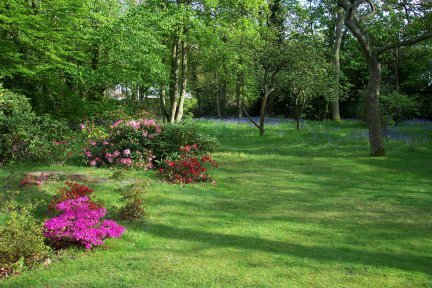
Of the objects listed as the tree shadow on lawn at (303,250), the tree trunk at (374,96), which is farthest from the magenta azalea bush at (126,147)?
the tree trunk at (374,96)

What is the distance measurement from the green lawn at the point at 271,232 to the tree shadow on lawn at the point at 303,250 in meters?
0.01

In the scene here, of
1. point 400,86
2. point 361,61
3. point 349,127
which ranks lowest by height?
point 349,127

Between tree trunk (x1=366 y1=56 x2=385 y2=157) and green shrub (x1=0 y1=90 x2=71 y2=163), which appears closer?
green shrub (x1=0 y1=90 x2=71 y2=163)

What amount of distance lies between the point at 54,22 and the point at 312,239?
11487 mm

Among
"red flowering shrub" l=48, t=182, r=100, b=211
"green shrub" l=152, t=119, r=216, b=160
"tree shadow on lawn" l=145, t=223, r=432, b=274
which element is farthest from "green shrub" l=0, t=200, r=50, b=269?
"green shrub" l=152, t=119, r=216, b=160

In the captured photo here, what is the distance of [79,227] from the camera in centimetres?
524

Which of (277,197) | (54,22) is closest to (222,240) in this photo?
(277,197)

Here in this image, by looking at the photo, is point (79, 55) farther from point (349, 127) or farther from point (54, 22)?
point (349, 127)

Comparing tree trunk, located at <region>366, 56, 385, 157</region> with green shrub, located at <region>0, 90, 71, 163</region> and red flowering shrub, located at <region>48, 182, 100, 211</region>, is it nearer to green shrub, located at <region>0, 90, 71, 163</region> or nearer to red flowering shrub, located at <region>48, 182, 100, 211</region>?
green shrub, located at <region>0, 90, 71, 163</region>

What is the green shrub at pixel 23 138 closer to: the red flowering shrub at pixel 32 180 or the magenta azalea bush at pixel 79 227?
the red flowering shrub at pixel 32 180

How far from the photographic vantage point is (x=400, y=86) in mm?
23609

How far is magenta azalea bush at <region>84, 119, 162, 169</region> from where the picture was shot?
9789mm

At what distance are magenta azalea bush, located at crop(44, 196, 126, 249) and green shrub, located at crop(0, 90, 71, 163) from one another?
14.0 feet

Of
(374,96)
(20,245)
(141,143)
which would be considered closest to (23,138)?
(141,143)
